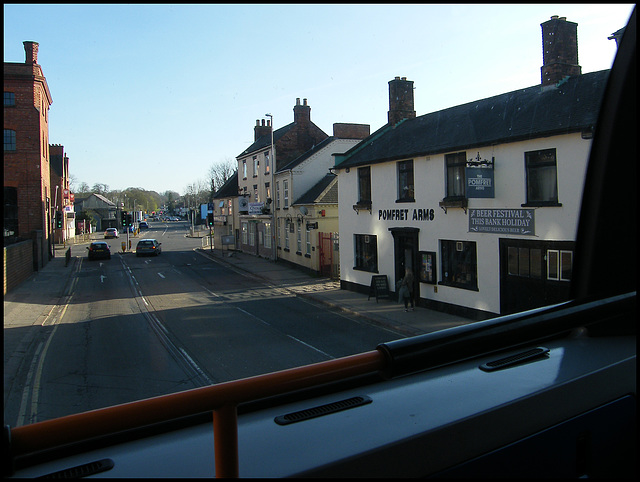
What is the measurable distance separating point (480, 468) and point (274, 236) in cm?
2463

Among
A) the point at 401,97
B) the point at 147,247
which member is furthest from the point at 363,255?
the point at 147,247

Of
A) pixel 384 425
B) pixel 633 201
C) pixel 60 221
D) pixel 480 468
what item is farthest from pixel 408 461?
pixel 60 221

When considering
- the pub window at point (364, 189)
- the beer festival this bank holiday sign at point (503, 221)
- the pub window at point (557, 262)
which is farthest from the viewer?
the pub window at point (364, 189)

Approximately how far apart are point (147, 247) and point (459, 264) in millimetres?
26127

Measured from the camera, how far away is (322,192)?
888 inches

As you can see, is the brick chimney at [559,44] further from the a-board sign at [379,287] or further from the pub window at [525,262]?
the a-board sign at [379,287]

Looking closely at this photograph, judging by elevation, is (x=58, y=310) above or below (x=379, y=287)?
above

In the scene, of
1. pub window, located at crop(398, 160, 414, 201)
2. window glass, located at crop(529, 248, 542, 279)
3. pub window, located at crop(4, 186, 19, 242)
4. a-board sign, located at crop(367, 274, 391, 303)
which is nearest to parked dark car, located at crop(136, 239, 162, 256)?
a-board sign, located at crop(367, 274, 391, 303)

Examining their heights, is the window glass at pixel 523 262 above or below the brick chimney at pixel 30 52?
below

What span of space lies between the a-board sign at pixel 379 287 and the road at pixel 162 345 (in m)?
0.82

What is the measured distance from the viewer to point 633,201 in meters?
2.47

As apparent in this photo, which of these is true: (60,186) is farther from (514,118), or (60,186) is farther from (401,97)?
(401,97)

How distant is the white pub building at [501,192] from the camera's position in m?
3.52

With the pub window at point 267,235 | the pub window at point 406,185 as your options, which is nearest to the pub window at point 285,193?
the pub window at point 267,235
